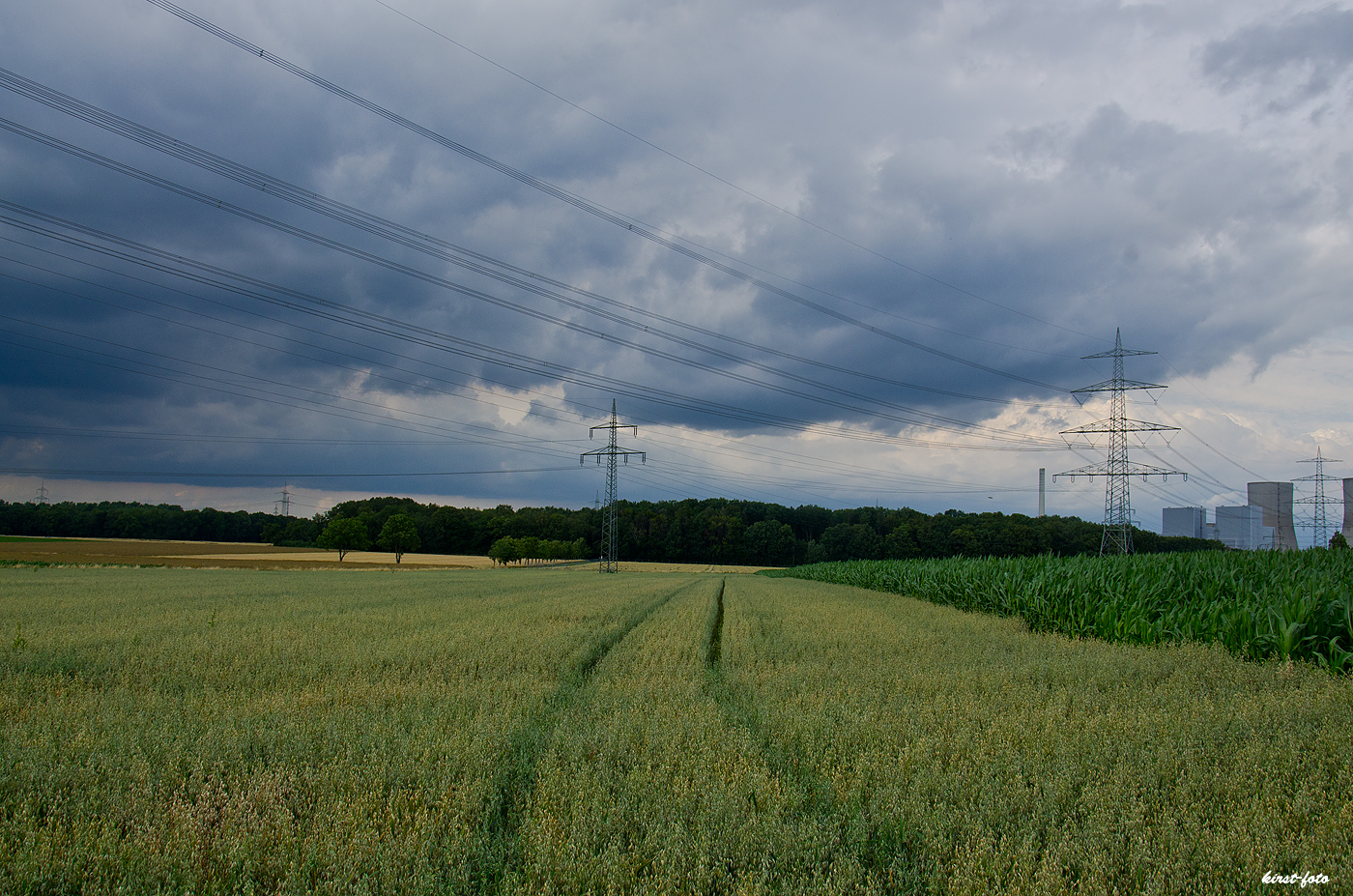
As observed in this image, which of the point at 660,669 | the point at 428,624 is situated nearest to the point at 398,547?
the point at 428,624

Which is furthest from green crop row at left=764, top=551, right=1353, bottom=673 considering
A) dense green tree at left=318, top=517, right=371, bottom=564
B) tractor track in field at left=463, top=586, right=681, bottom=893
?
dense green tree at left=318, top=517, right=371, bottom=564

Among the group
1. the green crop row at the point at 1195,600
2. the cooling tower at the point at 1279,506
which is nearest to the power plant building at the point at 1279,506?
the cooling tower at the point at 1279,506

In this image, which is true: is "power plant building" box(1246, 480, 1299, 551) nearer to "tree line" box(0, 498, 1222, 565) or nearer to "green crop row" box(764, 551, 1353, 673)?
"tree line" box(0, 498, 1222, 565)

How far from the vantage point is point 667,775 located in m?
4.06

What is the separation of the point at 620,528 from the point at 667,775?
111 meters

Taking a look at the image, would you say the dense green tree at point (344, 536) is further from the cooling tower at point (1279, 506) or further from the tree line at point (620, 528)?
the cooling tower at point (1279, 506)

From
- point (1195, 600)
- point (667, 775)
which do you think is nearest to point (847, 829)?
point (667, 775)

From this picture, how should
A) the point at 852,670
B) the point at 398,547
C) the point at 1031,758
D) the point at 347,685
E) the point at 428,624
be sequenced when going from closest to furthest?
the point at 1031,758, the point at 347,685, the point at 852,670, the point at 428,624, the point at 398,547

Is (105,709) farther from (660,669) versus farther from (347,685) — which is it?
(660,669)

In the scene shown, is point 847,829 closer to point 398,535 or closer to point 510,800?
point 510,800

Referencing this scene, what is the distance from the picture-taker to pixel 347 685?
6.50 meters

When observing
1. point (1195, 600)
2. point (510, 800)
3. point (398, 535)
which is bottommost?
point (398, 535)

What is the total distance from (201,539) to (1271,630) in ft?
430

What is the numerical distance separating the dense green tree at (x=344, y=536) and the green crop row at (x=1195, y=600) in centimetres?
8665
